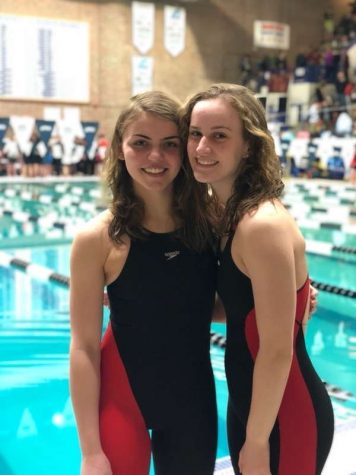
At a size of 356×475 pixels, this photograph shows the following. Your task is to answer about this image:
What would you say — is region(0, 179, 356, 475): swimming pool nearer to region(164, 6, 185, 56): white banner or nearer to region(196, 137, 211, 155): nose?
region(196, 137, 211, 155): nose

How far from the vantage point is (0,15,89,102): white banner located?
17734 mm

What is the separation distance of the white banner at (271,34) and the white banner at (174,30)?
275cm

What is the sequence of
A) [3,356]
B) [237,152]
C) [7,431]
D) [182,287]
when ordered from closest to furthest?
[237,152]
[182,287]
[7,431]
[3,356]

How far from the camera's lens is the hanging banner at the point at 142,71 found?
1978 centimetres

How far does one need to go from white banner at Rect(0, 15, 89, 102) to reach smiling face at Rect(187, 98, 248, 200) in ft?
57.8

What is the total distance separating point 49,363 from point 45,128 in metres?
13.4

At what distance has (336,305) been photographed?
4.80m

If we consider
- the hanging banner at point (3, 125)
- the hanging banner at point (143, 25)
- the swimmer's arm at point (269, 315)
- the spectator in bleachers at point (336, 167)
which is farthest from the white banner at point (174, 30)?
the swimmer's arm at point (269, 315)

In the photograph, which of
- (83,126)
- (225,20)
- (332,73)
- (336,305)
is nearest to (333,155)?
(332,73)

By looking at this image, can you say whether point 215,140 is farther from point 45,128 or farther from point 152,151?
point 45,128

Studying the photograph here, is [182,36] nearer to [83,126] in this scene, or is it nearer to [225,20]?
[225,20]

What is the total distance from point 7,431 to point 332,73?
18941mm

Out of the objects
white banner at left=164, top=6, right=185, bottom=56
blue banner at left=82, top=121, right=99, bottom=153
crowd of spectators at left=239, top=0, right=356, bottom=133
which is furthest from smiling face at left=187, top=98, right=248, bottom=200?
white banner at left=164, top=6, right=185, bottom=56

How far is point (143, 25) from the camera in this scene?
19.5 m
